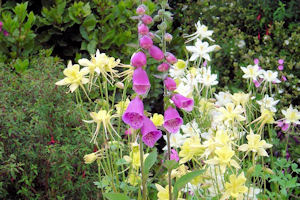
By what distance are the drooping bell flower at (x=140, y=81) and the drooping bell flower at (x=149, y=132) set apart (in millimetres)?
88

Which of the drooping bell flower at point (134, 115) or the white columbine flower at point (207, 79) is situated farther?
the white columbine flower at point (207, 79)

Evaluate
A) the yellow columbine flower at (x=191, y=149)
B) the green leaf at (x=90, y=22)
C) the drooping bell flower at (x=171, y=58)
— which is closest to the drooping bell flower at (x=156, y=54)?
the drooping bell flower at (x=171, y=58)

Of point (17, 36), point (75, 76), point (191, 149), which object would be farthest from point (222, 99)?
point (17, 36)

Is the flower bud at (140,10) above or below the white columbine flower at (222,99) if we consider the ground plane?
above

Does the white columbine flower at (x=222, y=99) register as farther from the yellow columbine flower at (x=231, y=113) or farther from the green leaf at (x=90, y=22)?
the green leaf at (x=90, y=22)

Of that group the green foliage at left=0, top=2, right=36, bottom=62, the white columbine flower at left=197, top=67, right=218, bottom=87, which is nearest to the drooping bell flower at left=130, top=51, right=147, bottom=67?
the white columbine flower at left=197, top=67, right=218, bottom=87

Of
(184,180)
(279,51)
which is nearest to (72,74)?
(184,180)

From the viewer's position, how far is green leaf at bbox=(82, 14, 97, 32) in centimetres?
368

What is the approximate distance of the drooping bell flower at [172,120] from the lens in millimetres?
1381

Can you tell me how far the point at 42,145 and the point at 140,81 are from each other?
4.11ft

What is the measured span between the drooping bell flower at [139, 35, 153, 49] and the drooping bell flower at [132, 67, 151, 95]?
0.08 meters

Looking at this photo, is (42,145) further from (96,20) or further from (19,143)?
(96,20)

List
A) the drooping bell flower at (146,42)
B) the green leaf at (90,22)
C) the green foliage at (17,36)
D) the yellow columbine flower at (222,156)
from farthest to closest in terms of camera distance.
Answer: the green leaf at (90,22)
the green foliage at (17,36)
the yellow columbine flower at (222,156)
the drooping bell flower at (146,42)

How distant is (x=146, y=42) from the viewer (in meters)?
1.29
